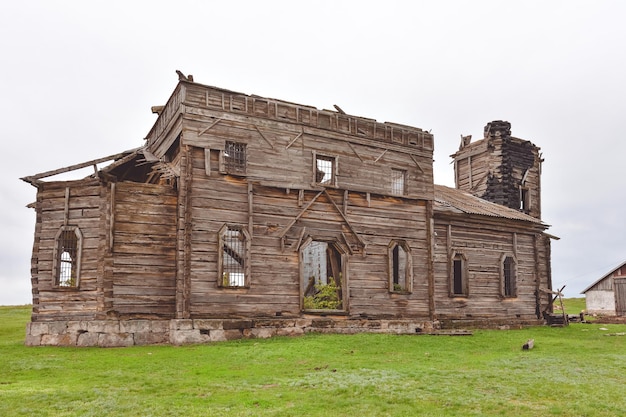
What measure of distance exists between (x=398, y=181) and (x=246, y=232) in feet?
26.8

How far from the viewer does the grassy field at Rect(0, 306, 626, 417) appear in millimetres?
10242

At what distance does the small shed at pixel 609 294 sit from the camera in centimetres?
4353

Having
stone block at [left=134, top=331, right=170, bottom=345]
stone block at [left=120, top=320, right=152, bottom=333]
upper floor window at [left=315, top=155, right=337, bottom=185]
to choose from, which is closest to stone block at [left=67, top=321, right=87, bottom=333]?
stone block at [left=120, top=320, right=152, bottom=333]

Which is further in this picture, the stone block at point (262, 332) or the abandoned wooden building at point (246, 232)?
the stone block at point (262, 332)

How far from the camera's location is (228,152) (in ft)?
71.6

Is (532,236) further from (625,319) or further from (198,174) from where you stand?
(198,174)

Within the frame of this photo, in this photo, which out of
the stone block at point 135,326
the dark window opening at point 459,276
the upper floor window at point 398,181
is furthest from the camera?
the dark window opening at point 459,276

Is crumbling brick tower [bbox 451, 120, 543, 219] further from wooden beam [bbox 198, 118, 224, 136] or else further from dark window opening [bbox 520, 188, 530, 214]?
wooden beam [bbox 198, 118, 224, 136]

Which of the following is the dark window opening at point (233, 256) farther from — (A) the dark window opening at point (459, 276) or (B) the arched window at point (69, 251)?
(A) the dark window opening at point (459, 276)

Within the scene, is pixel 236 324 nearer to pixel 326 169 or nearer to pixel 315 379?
pixel 326 169

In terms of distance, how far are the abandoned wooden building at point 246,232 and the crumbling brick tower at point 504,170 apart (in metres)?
9.55

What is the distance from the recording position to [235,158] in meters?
22.0

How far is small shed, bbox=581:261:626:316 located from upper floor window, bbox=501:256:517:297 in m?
17.9

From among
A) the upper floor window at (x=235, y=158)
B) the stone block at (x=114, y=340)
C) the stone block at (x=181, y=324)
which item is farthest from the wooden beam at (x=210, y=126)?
the stone block at (x=114, y=340)
